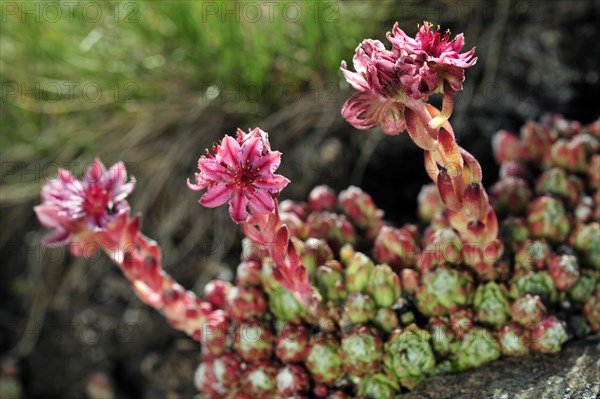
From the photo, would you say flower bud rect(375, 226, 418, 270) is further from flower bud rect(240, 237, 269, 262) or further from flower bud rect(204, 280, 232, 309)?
flower bud rect(204, 280, 232, 309)

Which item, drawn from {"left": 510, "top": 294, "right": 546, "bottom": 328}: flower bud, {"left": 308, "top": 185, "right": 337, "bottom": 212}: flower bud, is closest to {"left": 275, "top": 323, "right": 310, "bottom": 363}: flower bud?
{"left": 308, "top": 185, "right": 337, "bottom": 212}: flower bud

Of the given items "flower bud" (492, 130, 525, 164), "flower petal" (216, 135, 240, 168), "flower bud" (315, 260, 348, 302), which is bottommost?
"flower bud" (315, 260, 348, 302)

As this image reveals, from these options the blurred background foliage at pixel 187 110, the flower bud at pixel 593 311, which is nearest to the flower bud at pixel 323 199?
the blurred background foliage at pixel 187 110

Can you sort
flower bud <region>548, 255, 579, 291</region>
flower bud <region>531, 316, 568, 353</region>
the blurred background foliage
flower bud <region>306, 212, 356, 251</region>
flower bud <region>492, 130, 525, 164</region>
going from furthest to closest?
the blurred background foliage < flower bud <region>492, 130, 525, 164</region> < flower bud <region>306, 212, 356, 251</region> < flower bud <region>548, 255, 579, 291</region> < flower bud <region>531, 316, 568, 353</region>

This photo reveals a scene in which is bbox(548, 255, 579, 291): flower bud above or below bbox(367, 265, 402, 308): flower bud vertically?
above

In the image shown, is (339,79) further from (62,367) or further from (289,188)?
(62,367)

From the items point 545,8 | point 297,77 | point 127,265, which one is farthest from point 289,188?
point 545,8
